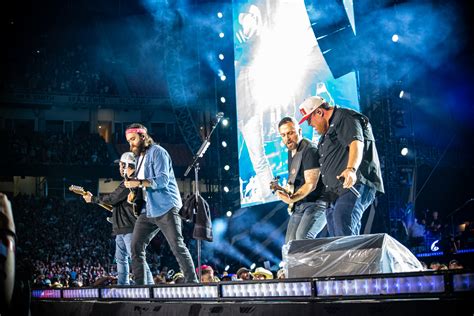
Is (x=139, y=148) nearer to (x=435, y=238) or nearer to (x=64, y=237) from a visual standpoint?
(x=435, y=238)

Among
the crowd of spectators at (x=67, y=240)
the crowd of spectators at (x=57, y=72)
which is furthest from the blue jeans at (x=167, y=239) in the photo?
the crowd of spectators at (x=57, y=72)

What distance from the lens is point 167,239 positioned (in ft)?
18.3

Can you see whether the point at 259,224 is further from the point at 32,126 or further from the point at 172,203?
the point at 32,126

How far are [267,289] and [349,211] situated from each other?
992 mm

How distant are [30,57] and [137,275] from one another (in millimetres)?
25795

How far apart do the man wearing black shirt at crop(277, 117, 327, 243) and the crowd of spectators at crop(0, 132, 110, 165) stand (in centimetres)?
2233

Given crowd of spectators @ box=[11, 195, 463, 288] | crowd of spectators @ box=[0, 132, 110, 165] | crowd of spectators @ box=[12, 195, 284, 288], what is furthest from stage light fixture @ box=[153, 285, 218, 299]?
crowd of spectators @ box=[0, 132, 110, 165]

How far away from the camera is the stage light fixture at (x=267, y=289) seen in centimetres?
345

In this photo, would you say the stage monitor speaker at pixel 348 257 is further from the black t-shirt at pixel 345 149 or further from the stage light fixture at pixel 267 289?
the black t-shirt at pixel 345 149

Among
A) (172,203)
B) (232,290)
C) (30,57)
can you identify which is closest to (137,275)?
(172,203)

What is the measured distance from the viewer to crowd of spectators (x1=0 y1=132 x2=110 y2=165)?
25.5 metres

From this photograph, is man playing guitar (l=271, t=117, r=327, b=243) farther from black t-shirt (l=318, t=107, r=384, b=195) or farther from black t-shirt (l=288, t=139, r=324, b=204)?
black t-shirt (l=318, t=107, r=384, b=195)

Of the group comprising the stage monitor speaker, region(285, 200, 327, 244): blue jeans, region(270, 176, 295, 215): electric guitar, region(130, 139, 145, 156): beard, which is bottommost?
the stage monitor speaker

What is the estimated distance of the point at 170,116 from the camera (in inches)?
1325
